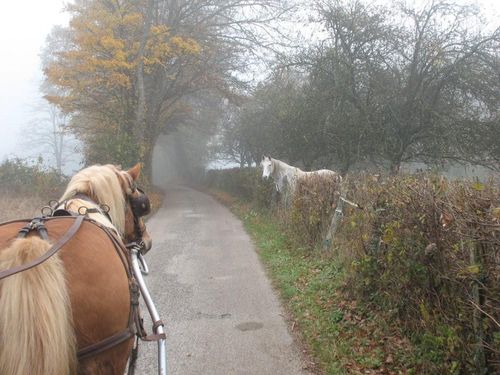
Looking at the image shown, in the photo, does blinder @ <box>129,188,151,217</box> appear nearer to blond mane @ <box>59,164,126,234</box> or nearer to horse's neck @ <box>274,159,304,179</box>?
blond mane @ <box>59,164,126,234</box>

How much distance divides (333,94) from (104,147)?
9.60 metres

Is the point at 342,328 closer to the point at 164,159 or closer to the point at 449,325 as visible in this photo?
the point at 449,325

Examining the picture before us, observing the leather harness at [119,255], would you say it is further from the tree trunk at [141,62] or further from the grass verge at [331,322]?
the tree trunk at [141,62]

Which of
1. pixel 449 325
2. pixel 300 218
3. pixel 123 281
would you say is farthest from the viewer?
pixel 300 218

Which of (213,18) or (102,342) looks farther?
(213,18)

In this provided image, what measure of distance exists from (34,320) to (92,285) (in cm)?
32

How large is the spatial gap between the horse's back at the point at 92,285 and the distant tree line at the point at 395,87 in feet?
39.8

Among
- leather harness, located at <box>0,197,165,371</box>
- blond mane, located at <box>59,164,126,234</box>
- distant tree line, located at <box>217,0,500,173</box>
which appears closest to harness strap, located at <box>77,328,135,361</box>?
leather harness, located at <box>0,197,165,371</box>

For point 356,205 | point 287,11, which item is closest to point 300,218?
point 356,205

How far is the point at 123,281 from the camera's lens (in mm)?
2184

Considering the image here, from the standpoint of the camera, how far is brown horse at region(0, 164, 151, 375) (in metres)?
1.69

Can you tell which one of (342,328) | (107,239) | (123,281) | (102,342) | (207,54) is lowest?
(342,328)

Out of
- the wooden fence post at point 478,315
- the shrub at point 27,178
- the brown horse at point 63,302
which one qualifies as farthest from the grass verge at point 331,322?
the shrub at point 27,178

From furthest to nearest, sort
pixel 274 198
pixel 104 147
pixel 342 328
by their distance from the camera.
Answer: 1. pixel 104 147
2. pixel 274 198
3. pixel 342 328
